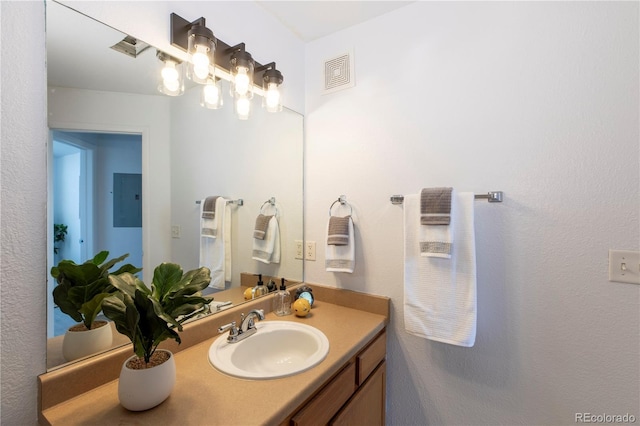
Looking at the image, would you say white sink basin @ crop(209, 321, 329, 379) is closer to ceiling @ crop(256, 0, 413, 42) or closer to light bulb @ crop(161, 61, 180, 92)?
light bulb @ crop(161, 61, 180, 92)

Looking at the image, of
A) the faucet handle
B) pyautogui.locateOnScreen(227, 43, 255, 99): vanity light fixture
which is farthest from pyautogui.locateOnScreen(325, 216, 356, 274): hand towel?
pyautogui.locateOnScreen(227, 43, 255, 99): vanity light fixture

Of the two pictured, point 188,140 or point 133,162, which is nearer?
point 133,162

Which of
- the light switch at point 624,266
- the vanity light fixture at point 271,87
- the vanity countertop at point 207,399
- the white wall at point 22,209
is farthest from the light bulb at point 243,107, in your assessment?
the light switch at point 624,266

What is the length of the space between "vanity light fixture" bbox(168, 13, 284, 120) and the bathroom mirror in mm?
58

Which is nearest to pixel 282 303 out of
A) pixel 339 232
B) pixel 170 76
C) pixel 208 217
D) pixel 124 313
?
pixel 339 232

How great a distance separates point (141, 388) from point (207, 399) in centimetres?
18

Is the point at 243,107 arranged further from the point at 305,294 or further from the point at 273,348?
the point at 273,348

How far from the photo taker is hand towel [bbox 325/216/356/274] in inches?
58.8

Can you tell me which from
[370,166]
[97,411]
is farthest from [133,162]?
[370,166]

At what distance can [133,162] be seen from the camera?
1.03 meters

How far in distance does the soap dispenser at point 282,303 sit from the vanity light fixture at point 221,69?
3.22 ft

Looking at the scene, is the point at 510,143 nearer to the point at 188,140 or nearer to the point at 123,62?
the point at 188,140

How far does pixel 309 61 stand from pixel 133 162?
1.22 meters

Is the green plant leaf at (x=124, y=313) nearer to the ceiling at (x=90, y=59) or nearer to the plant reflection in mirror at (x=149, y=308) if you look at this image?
the plant reflection in mirror at (x=149, y=308)
